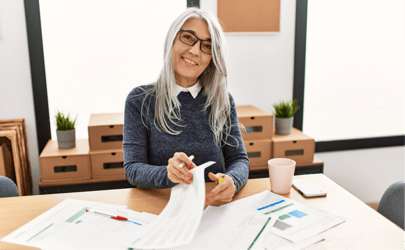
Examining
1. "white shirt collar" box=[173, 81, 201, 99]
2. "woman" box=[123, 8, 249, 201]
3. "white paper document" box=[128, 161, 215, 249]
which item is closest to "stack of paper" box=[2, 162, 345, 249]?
"white paper document" box=[128, 161, 215, 249]

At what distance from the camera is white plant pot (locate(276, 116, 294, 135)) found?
2582 mm

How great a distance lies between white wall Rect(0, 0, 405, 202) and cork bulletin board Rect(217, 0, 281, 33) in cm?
6

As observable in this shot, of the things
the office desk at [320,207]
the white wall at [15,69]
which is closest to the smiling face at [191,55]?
the office desk at [320,207]

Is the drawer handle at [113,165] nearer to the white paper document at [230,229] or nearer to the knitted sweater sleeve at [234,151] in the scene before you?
the knitted sweater sleeve at [234,151]

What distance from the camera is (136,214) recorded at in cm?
97

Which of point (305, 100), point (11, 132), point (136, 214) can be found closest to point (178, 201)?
point (136, 214)

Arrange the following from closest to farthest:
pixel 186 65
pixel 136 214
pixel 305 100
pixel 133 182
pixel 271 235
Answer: pixel 271 235 < pixel 136 214 < pixel 133 182 < pixel 186 65 < pixel 305 100

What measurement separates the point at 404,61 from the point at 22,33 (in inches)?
128

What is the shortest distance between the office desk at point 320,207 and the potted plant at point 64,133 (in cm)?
125

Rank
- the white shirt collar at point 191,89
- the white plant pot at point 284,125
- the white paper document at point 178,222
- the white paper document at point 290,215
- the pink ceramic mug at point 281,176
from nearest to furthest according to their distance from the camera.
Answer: the white paper document at point 178,222
the white paper document at point 290,215
the pink ceramic mug at point 281,176
the white shirt collar at point 191,89
the white plant pot at point 284,125

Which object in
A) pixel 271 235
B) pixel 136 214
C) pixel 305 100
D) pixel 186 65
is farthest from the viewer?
pixel 305 100

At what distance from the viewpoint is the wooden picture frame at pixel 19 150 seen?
224 centimetres

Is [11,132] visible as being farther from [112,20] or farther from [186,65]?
[186,65]

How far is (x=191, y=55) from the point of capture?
142 centimetres
